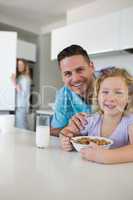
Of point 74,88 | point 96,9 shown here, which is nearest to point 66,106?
point 74,88

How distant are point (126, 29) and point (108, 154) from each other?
98cm

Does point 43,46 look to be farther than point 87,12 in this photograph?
No

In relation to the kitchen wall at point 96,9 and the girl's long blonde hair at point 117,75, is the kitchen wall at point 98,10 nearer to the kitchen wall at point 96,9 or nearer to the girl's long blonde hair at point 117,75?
the kitchen wall at point 96,9

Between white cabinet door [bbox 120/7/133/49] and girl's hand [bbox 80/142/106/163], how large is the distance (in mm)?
903

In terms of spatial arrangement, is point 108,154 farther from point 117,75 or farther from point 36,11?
point 36,11

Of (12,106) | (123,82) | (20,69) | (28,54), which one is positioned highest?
(28,54)

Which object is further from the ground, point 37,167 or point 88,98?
point 88,98

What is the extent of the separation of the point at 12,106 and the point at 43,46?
0.72 m

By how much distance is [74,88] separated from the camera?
143 cm

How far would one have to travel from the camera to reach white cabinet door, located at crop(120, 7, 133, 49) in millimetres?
1569

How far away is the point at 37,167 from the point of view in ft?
2.97

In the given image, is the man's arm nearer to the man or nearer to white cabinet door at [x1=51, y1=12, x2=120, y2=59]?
the man

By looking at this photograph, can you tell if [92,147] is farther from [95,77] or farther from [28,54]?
[28,54]

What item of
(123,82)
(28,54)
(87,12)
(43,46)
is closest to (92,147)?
(123,82)
